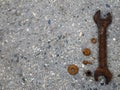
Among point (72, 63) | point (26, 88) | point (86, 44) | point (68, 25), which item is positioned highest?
point (68, 25)

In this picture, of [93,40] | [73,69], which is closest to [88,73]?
[73,69]

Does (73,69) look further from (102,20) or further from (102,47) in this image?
(102,20)

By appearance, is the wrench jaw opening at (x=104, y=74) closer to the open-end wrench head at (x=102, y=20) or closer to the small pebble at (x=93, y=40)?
the small pebble at (x=93, y=40)

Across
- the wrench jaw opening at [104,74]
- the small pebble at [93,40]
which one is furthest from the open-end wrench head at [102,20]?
the wrench jaw opening at [104,74]

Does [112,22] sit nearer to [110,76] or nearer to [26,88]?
[110,76]

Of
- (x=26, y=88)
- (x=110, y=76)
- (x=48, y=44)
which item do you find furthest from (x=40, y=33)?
(x=110, y=76)
